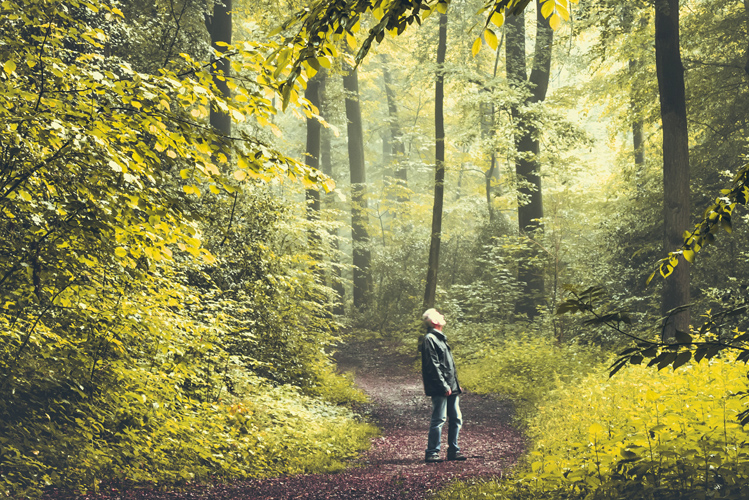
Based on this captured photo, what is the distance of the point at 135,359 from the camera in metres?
5.75

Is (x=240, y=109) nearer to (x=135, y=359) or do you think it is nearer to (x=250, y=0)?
(x=135, y=359)

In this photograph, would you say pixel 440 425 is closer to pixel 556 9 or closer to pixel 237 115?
pixel 237 115

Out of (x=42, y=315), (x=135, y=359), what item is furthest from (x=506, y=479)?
(x=42, y=315)

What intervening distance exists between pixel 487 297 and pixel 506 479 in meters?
13.6

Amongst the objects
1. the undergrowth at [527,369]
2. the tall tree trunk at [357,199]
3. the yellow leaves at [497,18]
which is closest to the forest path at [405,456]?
the undergrowth at [527,369]

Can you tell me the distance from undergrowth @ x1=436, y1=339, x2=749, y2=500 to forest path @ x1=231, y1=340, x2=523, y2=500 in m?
0.62

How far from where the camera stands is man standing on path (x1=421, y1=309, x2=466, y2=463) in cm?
677

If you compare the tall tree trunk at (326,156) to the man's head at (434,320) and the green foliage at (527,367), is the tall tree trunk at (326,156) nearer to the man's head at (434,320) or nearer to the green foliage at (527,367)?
the green foliage at (527,367)

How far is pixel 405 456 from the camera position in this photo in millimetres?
7445

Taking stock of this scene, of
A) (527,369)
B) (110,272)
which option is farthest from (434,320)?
(527,369)

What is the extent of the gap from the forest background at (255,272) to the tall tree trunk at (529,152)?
0.26 ft

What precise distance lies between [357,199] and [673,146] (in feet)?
55.9

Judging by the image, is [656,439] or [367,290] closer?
[656,439]

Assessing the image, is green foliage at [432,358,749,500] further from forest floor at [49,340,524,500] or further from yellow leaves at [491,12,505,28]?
yellow leaves at [491,12,505,28]
